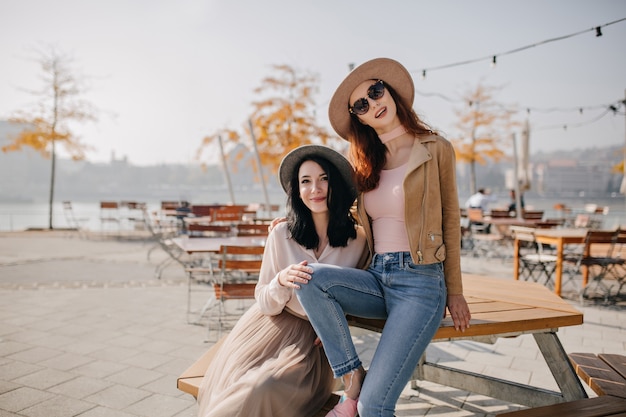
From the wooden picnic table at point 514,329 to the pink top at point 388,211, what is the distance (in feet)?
1.24

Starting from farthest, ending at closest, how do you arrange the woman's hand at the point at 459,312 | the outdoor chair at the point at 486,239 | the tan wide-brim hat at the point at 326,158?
the outdoor chair at the point at 486,239 < the tan wide-brim hat at the point at 326,158 < the woman's hand at the point at 459,312

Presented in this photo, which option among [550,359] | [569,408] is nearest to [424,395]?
[550,359]

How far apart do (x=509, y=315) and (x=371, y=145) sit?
1.09m

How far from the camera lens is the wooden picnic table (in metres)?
2.19

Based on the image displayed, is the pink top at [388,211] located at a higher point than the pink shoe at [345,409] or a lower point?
higher

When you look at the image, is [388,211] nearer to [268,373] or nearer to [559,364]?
[268,373]

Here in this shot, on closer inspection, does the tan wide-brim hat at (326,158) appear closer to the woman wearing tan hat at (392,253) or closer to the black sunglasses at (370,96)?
the woman wearing tan hat at (392,253)

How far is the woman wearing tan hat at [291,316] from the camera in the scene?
192 cm

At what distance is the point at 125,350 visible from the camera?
13.6 feet

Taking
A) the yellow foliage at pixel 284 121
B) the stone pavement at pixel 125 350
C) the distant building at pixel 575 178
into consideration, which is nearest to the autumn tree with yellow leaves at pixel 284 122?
the yellow foliage at pixel 284 121

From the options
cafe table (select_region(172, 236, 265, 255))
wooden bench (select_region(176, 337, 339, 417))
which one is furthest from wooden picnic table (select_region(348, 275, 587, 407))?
cafe table (select_region(172, 236, 265, 255))

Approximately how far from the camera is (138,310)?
218 inches

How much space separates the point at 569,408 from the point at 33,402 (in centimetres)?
311

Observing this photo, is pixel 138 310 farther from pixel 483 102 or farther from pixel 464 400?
pixel 483 102
